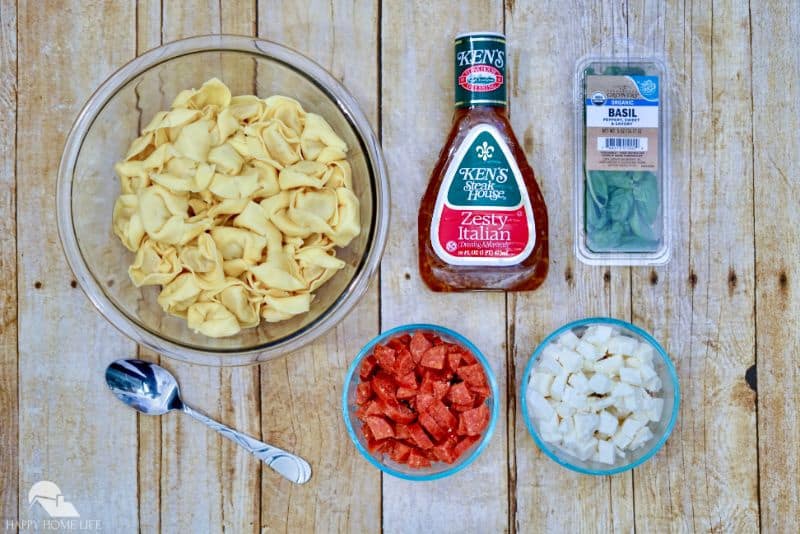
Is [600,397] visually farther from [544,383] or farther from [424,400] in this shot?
[424,400]

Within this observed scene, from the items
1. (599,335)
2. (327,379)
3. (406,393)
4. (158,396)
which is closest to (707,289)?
(599,335)

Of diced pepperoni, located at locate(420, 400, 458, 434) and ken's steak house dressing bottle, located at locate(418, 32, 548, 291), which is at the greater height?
ken's steak house dressing bottle, located at locate(418, 32, 548, 291)

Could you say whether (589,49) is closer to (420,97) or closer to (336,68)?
(420,97)

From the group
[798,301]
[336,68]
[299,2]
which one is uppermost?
[299,2]

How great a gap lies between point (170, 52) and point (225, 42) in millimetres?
89

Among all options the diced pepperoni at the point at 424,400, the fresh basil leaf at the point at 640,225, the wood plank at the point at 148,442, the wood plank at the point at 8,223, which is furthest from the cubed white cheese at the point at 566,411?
the wood plank at the point at 8,223

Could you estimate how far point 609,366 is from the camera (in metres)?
Result: 1.14

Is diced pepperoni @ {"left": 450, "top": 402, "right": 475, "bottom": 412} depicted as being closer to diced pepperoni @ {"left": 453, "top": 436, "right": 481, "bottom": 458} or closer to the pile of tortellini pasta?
diced pepperoni @ {"left": 453, "top": 436, "right": 481, "bottom": 458}

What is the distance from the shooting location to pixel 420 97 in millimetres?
1210

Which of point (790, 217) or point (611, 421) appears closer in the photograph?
point (611, 421)

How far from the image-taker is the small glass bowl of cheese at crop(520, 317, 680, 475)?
1.13m

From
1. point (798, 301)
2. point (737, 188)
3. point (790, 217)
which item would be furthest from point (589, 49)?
point (798, 301)

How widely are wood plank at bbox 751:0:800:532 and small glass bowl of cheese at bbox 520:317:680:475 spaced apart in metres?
0.21

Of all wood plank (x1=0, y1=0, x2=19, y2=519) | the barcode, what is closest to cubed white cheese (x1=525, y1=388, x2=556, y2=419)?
the barcode
